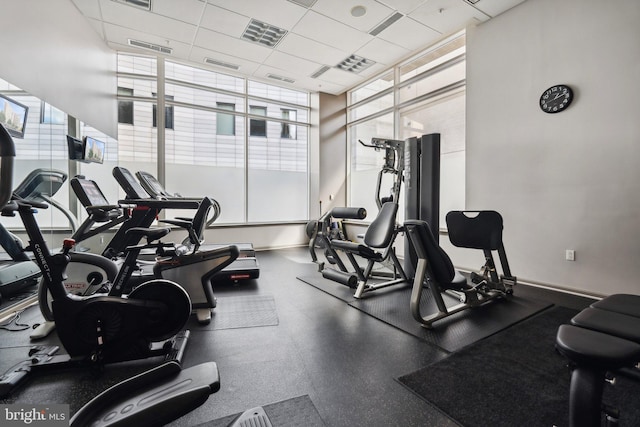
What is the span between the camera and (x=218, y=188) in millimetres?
6105

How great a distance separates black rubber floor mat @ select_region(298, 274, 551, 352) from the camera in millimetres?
2314

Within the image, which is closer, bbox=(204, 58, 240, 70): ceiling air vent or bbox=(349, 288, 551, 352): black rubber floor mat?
bbox=(349, 288, 551, 352): black rubber floor mat

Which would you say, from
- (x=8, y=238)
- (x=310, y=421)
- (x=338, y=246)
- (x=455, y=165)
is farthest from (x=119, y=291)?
(x=455, y=165)

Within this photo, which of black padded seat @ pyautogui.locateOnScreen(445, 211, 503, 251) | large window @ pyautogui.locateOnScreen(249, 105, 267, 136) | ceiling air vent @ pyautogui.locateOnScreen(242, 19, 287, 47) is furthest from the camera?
large window @ pyautogui.locateOnScreen(249, 105, 267, 136)

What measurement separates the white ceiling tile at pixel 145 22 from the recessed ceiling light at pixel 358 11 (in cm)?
234

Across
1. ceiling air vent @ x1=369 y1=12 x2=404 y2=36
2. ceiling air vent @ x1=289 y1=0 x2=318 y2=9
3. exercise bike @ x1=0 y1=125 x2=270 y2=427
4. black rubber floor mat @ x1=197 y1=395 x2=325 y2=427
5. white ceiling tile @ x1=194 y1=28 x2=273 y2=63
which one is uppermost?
white ceiling tile @ x1=194 y1=28 x2=273 y2=63

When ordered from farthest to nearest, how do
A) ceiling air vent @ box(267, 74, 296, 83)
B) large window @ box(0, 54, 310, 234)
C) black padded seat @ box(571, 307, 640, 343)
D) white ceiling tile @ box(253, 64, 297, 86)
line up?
ceiling air vent @ box(267, 74, 296, 83) → white ceiling tile @ box(253, 64, 297, 86) → large window @ box(0, 54, 310, 234) → black padded seat @ box(571, 307, 640, 343)

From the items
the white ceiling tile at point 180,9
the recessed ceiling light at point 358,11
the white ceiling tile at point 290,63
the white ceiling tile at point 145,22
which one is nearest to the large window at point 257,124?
the white ceiling tile at point 290,63

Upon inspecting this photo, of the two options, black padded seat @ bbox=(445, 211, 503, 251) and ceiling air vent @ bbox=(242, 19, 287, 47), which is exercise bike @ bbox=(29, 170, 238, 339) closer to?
black padded seat @ bbox=(445, 211, 503, 251)

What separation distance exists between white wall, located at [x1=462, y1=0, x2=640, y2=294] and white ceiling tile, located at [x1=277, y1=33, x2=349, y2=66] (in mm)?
2141

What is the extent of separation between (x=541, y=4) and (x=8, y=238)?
6.47 m

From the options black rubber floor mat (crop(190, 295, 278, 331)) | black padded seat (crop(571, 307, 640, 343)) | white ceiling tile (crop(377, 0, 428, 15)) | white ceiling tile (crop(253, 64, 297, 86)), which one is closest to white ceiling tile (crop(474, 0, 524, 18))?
white ceiling tile (crop(377, 0, 428, 15))

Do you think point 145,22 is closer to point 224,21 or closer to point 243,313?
point 224,21

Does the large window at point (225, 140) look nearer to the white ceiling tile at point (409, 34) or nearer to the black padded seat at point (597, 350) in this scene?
the white ceiling tile at point (409, 34)
